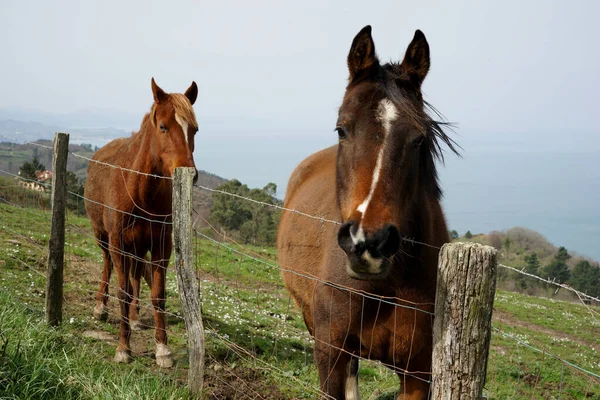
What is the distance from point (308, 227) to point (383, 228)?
2.51m

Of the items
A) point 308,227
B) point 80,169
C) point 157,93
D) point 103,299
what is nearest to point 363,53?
point 308,227

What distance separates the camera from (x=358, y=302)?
2.86 metres

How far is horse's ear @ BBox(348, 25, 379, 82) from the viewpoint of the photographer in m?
2.91

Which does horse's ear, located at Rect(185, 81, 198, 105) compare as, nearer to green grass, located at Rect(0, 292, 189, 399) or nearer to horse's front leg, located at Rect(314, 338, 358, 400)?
green grass, located at Rect(0, 292, 189, 399)

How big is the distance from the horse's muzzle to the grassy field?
2.20 ft

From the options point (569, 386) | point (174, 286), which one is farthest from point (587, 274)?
point (174, 286)

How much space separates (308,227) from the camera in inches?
181

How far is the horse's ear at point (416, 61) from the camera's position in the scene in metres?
2.87

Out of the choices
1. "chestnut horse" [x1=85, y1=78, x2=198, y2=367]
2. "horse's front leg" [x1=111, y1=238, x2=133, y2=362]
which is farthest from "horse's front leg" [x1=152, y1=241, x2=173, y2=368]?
"horse's front leg" [x1=111, y1=238, x2=133, y2=362]

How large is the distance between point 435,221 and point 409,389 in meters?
1.14

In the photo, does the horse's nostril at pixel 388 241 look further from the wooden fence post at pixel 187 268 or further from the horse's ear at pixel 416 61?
the wooden fence post at pixel 187 268

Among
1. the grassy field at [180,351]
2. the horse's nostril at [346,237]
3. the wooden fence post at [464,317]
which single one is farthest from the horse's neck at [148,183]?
the wooden fence post at [464,317]

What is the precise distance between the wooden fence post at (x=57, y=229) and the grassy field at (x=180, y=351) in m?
0.25

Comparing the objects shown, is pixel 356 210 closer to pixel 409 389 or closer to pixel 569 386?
pixel 409 389
